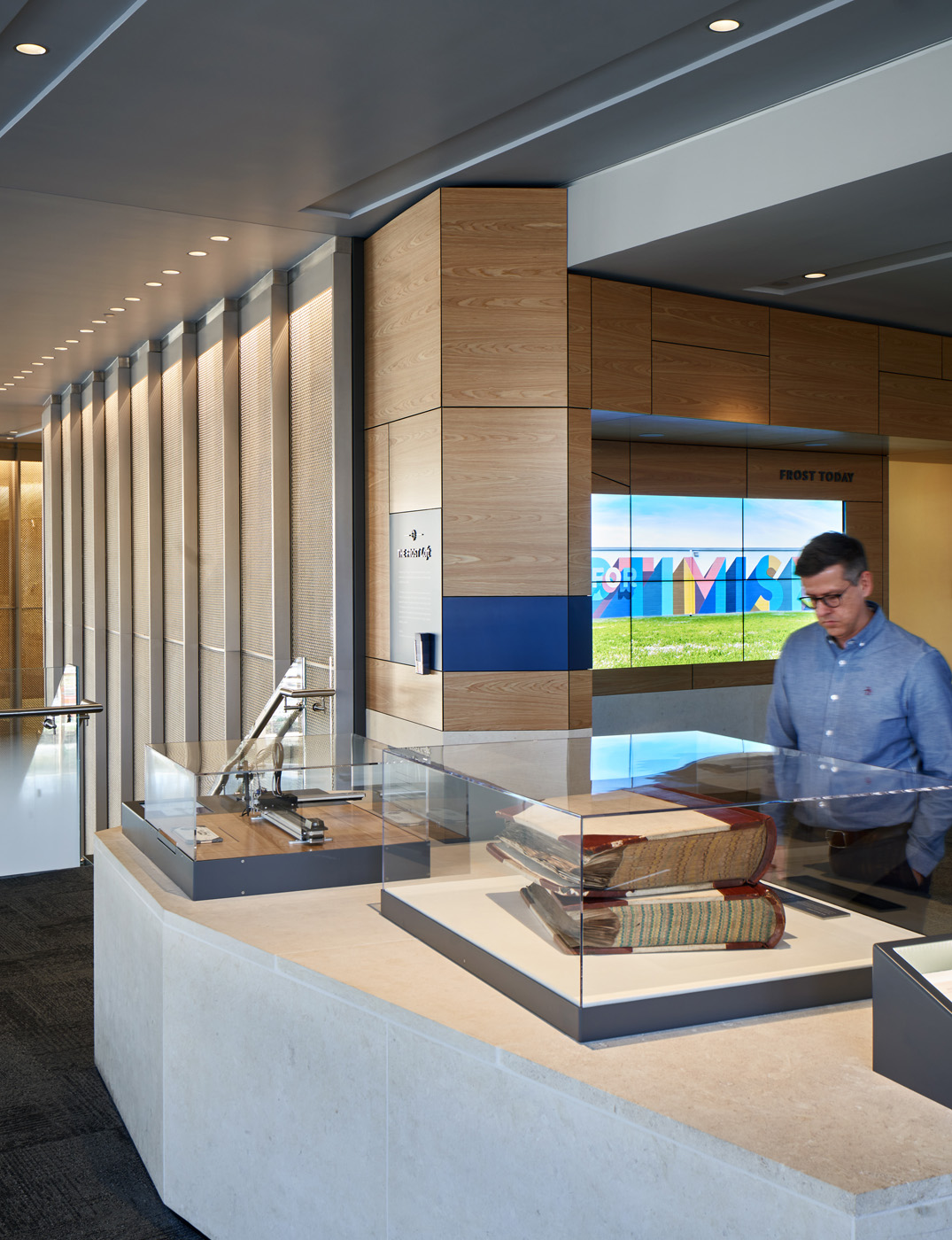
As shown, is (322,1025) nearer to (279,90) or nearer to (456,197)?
(279,90)

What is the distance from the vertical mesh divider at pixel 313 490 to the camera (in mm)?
6117

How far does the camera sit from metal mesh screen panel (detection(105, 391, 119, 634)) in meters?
10.2

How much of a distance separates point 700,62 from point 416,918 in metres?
3.01

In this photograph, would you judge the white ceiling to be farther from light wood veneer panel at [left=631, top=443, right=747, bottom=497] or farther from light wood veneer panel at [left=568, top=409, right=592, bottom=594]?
light wood veneer panel at [left=631, top=443, right=747, bottom=497]

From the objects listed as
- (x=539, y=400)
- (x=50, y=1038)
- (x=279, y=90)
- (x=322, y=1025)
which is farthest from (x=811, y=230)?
(x=50, y=1038)

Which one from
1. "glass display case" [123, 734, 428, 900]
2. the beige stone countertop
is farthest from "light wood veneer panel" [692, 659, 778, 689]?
the beige stone countertop

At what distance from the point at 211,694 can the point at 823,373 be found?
4.73 m

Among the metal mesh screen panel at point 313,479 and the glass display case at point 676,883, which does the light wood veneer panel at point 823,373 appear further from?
the glass display case at point 676,883

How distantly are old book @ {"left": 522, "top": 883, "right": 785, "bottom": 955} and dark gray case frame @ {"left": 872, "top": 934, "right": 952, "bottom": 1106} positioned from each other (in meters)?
0.26

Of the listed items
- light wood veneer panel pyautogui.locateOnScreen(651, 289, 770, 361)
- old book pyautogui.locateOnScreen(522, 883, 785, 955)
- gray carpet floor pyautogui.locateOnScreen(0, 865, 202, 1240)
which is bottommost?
gray carpet floor pyautogui.locateOnScreen(0, 865, 202, 1240)

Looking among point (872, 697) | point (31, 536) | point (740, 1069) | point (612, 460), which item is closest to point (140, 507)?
point (612, 460)

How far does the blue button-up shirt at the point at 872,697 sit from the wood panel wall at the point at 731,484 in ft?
10.3

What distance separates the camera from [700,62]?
3770 mm

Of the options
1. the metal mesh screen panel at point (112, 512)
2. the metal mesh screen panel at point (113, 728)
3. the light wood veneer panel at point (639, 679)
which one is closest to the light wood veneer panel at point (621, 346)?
the light wood veneer panel at point (639, 679)
